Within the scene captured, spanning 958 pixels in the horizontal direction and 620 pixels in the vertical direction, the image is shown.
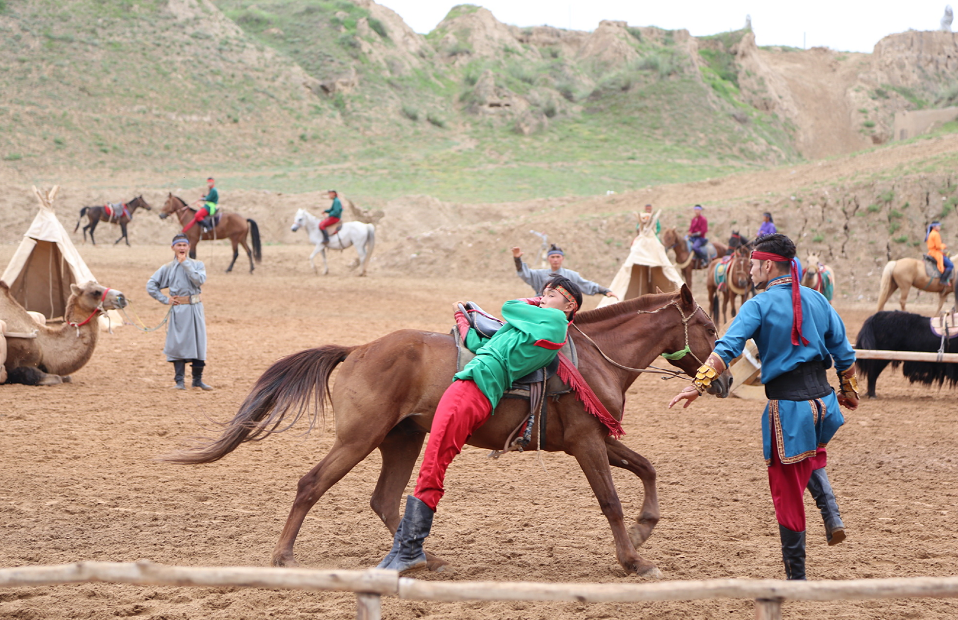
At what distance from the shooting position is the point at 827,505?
414 cm

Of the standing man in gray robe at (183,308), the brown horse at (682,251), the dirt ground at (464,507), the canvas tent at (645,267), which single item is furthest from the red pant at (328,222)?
the standing man in gray robe at (183,308)

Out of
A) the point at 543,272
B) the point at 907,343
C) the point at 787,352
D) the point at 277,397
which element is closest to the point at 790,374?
the point at 787,352

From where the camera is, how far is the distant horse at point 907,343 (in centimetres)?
984

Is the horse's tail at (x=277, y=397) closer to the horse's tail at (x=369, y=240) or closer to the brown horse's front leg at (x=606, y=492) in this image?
the brown horse's front leg at (x=606, y=492)

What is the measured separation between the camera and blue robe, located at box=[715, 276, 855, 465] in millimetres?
3891

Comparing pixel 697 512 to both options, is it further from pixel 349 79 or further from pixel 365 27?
pixel 365 27

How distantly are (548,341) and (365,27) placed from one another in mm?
54813

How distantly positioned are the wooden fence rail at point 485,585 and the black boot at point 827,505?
131 centimetres

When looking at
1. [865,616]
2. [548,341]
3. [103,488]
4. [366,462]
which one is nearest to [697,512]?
[865,616]

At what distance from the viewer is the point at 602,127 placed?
161ft

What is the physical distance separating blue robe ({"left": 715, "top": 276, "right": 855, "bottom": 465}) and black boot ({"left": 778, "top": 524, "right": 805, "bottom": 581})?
0.36 m

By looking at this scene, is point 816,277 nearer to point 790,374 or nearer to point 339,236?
point 790,374

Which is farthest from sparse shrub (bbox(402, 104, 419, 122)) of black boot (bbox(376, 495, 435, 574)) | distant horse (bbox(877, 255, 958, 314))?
black boot (bbox(376, 495, 435, 574))

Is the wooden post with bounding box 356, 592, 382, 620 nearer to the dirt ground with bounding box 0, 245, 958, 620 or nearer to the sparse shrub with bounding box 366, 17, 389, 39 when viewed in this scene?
the dirt ground with bounding box 0, 245, 958, 620
